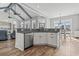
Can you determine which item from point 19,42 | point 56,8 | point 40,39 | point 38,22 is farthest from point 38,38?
point 56,8

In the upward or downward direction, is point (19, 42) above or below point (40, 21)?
below

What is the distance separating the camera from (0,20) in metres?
1.66

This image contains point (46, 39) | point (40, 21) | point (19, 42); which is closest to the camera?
point (40, 21)

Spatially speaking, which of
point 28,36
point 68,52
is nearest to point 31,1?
point 28,36

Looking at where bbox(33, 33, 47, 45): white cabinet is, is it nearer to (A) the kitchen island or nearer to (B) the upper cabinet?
(A) the kitchen island

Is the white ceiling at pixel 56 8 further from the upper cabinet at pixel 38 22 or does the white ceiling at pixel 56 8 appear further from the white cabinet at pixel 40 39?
the white cabinet at pixel 40 39

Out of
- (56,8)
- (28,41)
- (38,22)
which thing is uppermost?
(56,8)

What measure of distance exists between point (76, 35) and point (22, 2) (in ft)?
4.40

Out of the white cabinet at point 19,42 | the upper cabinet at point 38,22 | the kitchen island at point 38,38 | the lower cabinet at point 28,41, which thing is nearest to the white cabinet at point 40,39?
the kitchen island at point 38,38

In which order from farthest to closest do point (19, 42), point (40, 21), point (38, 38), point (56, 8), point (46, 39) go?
point (38, 38)
point (46, 39)
point (19, 42)
point (40, 21)
point (56, 8)

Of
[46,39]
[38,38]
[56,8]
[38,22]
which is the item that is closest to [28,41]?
[38,38]

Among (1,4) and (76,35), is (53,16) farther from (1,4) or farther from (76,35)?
(1,4)

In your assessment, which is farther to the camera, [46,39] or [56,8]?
[46,39]

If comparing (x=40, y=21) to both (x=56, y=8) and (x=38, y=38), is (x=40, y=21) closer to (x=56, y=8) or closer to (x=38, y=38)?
(x=56, y=8)
